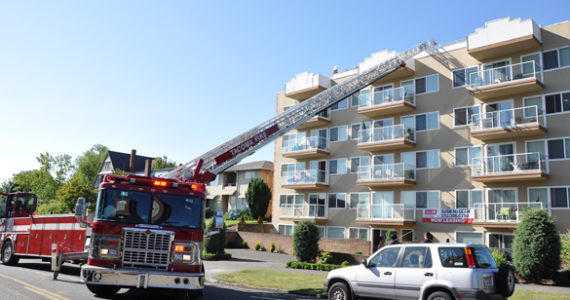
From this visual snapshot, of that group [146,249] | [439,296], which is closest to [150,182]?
[146,249]

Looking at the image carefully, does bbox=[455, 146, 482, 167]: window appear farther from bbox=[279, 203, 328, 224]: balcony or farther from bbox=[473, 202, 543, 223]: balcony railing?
bbox=[279, 203, 328, 224]: balcony

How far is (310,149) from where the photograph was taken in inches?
1425

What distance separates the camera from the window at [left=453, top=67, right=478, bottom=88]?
29.1 metres

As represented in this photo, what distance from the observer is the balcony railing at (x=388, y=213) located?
29906 millimetres

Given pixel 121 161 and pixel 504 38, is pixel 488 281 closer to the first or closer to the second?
pixel 504 38

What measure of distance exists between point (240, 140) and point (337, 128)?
68.5 ft

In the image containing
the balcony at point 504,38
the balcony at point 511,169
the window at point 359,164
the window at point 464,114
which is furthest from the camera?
the window at point 359,164

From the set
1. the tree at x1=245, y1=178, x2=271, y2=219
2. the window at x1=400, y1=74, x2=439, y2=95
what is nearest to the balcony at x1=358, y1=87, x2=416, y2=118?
the window at x1=400, y1=74, x2=439, y2=95

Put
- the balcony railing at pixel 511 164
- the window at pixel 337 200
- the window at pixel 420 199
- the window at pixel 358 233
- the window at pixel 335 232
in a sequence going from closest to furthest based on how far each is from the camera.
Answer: the balcony railing at pixel 511 164, the window at pixel 420 199, the window at pixel 358 233, the window at pixel 335 232, the window at pixel 337 200

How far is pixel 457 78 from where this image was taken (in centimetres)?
2986

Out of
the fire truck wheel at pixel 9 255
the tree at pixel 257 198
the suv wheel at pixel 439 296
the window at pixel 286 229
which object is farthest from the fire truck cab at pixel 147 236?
the tree at pixel 257 198

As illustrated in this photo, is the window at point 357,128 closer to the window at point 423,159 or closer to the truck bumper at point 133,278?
the window at point 423,159

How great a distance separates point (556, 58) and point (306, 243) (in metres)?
18.8

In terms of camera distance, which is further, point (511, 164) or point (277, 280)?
point (511, 164)
